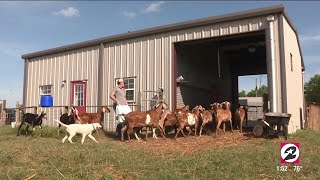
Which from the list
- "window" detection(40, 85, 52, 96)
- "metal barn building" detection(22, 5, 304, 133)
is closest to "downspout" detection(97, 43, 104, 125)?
"metal barn building" detection(22, 5, 304, 133)

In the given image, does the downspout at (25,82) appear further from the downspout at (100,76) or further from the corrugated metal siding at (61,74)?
the downspout at (100,76)

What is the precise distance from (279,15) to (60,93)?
1160 centimetres

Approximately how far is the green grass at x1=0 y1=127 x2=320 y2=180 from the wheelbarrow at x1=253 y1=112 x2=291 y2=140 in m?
1.12

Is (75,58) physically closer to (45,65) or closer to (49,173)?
(45,65)

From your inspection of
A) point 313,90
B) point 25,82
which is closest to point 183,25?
point 25,82

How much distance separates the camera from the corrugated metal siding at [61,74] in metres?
16.6

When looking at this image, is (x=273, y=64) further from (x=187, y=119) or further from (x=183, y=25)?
(x=183, y=25)

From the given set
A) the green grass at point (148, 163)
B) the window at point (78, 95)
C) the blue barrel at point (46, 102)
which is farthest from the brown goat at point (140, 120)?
the blue barrel at point (46, 102)

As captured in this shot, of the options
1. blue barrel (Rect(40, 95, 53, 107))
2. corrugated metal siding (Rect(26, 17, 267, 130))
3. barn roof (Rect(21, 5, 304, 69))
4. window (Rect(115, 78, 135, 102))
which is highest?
barn roof (Rect(21, 5, 304, 69))

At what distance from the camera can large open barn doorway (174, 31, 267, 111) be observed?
632 inches

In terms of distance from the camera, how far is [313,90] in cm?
4622

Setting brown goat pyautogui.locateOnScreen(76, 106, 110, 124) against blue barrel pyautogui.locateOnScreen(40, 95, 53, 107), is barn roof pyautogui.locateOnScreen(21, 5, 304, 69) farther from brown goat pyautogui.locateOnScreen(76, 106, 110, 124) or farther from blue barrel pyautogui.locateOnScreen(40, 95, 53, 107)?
brown goat pyautogui.locateOnScreen(76, 106, 110, 124)

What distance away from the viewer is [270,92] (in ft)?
37.7

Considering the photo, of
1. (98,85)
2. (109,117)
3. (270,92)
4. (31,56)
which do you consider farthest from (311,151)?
(31,56)
